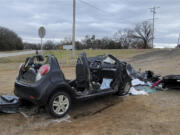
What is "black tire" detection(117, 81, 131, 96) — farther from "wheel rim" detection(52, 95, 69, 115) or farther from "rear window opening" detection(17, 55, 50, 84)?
"rear window opening" detection(17, 55, 50, 84)

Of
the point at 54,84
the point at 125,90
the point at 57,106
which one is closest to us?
the point at 54,84

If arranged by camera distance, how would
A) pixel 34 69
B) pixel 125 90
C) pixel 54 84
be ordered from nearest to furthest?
pixel 54 84, pixel 34 69, pixel 125 90

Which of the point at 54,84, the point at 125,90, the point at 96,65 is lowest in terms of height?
the point at 125,90

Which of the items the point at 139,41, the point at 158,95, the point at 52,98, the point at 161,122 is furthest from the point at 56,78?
the point at 139,41

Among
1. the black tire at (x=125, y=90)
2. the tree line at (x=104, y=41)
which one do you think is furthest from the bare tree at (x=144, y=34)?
the black tire at (x=125, y=90)

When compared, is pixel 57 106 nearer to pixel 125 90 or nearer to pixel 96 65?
pixel 96 65

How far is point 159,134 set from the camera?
2971mm

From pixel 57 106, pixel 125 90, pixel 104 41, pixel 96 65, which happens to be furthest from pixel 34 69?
pixel 104 41

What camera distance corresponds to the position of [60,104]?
11.8 feet

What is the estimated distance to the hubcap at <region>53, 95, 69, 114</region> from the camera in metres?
3.53

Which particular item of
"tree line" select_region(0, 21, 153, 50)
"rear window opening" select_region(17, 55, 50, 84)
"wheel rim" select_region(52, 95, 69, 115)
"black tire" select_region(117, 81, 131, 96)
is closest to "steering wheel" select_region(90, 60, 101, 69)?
"black tire" select_region(117, 81, 131, 96)

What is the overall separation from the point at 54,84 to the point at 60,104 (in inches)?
19.4

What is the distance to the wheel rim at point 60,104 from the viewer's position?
11.6ft

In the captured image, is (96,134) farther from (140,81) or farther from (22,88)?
(140,81)
